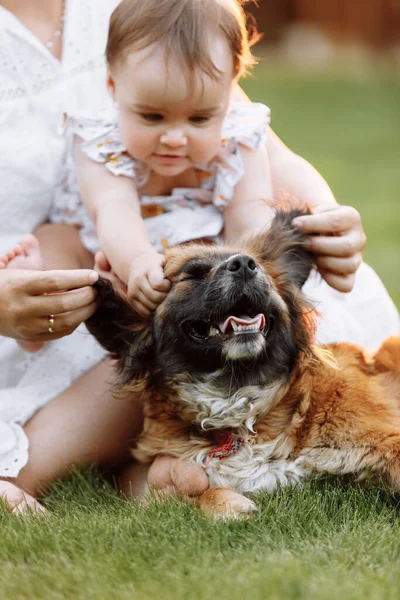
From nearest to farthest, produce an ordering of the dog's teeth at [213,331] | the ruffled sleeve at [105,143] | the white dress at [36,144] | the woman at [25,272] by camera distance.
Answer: the dog's teeth at [213,331] < the woman at [25,272] < the ruffled sleeve at [105,143] < the white dress at [36,144]

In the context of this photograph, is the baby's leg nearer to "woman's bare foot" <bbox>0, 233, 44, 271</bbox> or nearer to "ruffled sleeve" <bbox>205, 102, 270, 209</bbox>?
"woman's bare foot" <bbox>0, 233, 44, 271</bbox>

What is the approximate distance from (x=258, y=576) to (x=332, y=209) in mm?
1601

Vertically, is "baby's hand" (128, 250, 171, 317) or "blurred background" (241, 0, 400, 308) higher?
"baby's hand" (128, 250, 171, 317)

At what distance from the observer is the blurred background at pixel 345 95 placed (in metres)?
10.1

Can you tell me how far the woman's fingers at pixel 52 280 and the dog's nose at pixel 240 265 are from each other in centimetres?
48

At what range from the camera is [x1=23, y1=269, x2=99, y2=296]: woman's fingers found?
3086 mm

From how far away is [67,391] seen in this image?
12.5 feet

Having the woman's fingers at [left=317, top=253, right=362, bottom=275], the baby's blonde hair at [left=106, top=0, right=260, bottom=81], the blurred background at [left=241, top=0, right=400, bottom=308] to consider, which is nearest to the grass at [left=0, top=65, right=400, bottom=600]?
the woman's fingers at [left=317, top=253, right=362, bottom=275]

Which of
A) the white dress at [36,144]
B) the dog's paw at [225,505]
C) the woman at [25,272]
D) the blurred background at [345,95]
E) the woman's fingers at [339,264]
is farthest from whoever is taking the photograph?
the blurred background at [345,95]

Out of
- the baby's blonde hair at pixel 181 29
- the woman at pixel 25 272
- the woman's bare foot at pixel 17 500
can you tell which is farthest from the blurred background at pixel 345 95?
the woman's bare foot at pixel 17 500

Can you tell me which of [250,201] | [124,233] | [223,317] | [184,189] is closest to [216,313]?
[223,317]

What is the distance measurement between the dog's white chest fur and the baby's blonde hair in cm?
113

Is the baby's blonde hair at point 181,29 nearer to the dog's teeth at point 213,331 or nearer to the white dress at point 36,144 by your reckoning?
the white dress at point 36,144

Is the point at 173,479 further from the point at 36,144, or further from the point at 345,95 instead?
the point at 345,95
